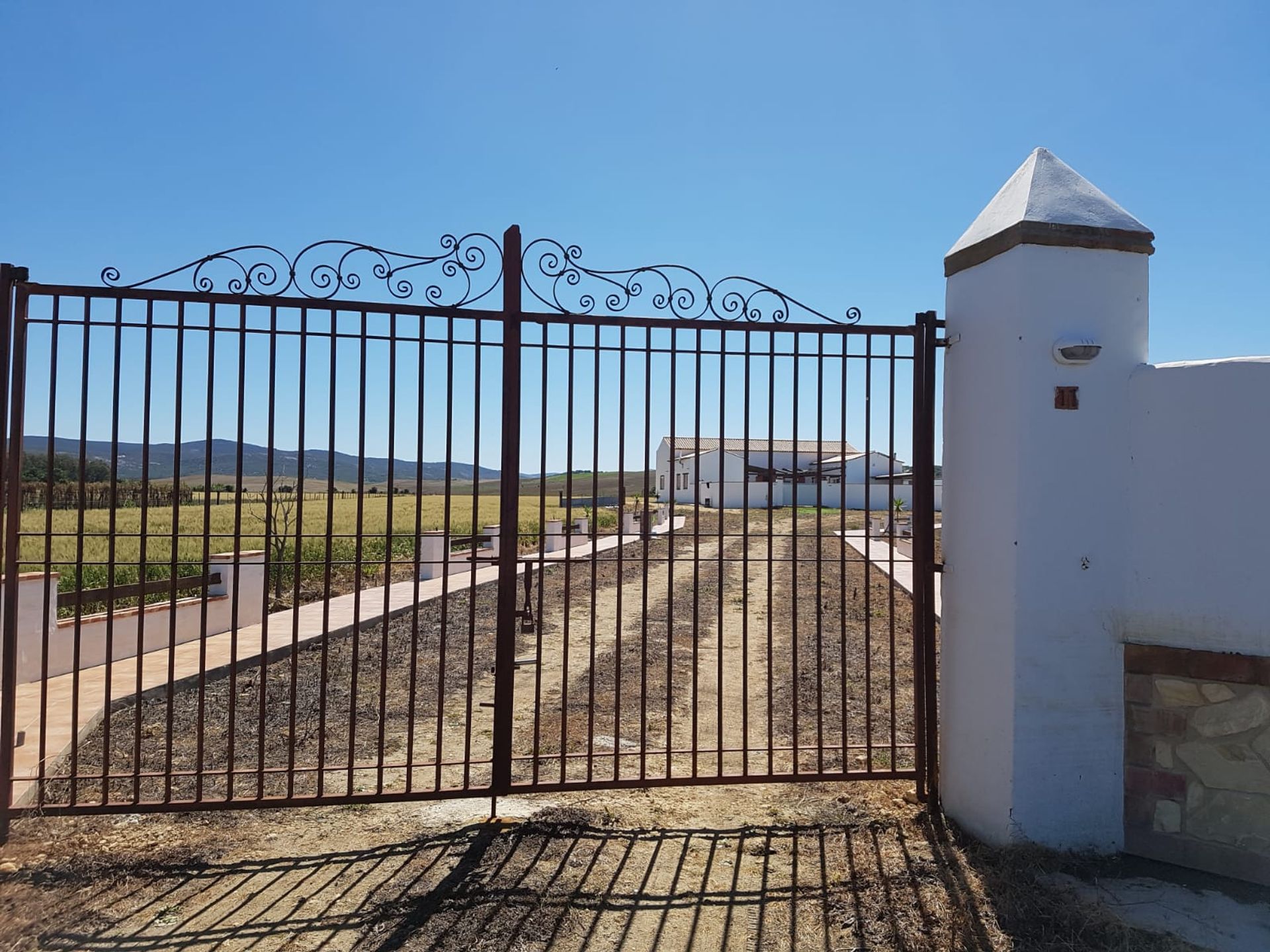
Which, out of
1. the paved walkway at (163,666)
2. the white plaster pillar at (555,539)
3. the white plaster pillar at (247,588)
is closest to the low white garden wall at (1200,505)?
the paved walkway at (163,666)

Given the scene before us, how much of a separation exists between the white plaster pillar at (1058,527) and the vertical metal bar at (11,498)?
16.3 feet

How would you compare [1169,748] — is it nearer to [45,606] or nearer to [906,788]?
[906,788]

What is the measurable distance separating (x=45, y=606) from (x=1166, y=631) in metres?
5.31

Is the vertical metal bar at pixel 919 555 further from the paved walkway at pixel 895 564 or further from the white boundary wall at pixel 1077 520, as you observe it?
the paved walkway at pixel 895 564

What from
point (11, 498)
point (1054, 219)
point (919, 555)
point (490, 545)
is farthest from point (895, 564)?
point (11, 498)

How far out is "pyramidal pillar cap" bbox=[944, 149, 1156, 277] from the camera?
159 inches

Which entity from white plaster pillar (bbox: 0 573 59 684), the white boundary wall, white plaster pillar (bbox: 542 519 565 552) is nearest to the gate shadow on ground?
the white boundary wall

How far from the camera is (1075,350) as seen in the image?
13.1 feet

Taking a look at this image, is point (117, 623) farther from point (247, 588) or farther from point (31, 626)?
point (247, 588)

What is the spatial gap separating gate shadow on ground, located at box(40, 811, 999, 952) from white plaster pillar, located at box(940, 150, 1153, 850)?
0.61 m

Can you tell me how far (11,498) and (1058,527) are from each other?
17.3ft

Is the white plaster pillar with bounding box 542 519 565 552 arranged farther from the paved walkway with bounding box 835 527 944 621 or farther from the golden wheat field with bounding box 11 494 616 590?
the paved walkway with bounding box 835 527 944 621

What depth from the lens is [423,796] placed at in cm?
425

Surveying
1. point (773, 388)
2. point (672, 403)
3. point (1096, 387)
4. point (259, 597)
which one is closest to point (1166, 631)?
point (1096, 387)
